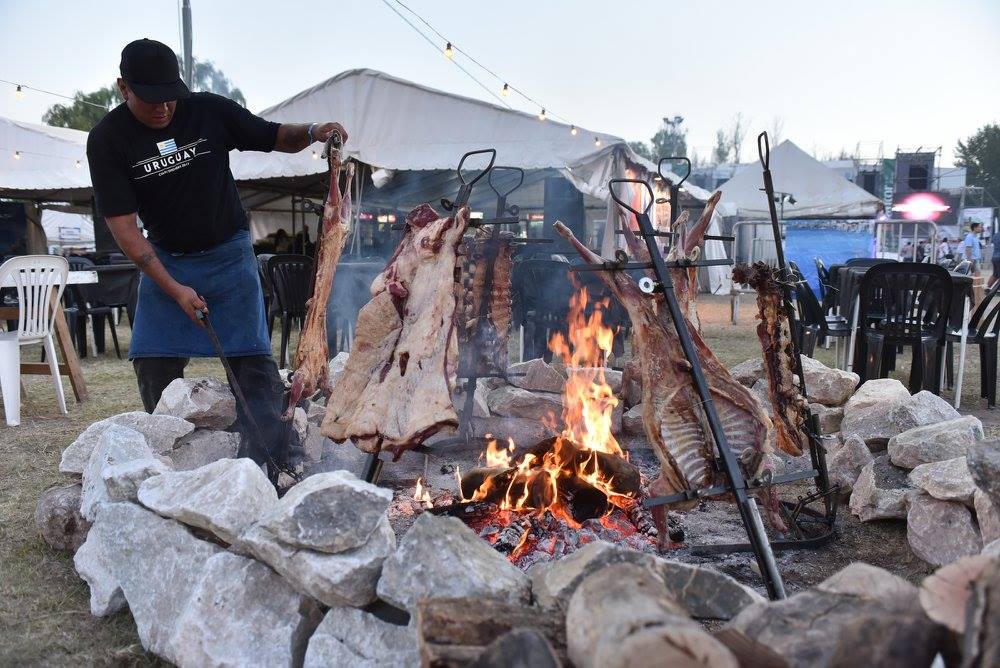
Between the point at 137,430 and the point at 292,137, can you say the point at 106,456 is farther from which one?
the point at 292,137

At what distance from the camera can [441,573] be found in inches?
84.7

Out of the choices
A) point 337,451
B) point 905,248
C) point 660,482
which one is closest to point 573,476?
point 660,482

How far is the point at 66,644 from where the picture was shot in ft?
8.73

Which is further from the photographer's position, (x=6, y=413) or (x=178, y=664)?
(x=6, y=413)

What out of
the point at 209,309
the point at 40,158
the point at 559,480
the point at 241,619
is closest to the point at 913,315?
the point at 559,480

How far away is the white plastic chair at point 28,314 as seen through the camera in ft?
20.3

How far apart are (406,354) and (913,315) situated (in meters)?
5.58

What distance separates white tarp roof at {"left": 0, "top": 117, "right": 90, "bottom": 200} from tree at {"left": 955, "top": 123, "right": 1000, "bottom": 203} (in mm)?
51497

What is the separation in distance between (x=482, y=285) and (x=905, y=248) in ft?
77.9

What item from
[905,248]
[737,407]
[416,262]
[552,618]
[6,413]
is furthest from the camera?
[905,248]

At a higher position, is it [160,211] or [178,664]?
[160,211]

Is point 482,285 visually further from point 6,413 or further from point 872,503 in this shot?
point 6,413

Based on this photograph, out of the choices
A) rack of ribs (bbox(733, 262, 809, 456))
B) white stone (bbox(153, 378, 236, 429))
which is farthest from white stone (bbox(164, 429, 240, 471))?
rack of ribs (bbox(733, 262, 809, 456))

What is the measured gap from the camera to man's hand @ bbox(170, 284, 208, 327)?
11.6ft
